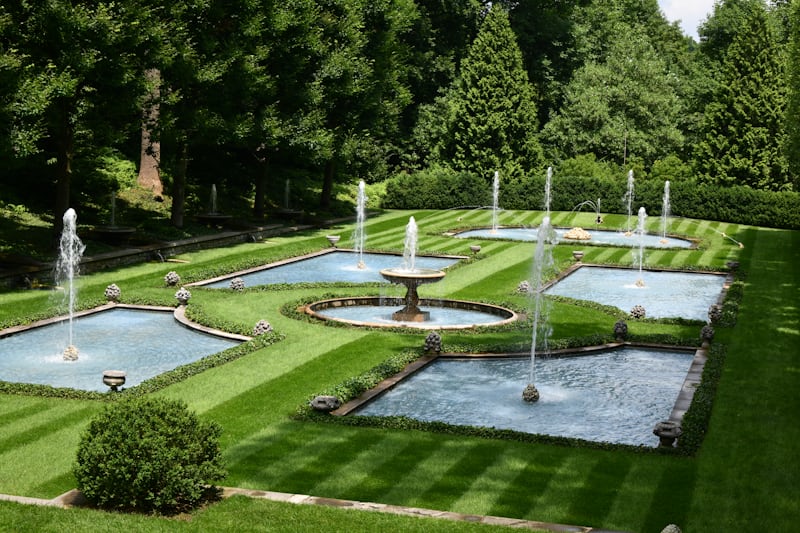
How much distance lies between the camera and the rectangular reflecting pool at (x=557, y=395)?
2100cm

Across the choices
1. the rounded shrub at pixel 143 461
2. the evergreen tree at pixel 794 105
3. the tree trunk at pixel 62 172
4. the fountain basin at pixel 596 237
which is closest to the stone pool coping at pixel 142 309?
the tree trunk at pixel 62 172

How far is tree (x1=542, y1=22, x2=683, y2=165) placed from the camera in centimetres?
7938

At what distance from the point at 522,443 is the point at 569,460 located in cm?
118

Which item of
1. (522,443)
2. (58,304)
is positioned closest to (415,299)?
(58,304)

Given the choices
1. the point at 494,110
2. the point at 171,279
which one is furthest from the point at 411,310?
the point at 494,110

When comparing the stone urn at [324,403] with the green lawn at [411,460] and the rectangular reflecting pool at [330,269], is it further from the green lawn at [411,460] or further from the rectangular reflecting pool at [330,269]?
the rectangular reflecting pool at [330,269]

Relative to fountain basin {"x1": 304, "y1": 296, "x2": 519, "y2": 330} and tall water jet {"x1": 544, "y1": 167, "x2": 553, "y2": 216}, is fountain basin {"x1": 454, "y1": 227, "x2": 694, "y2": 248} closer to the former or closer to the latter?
tall water jet {"x1": 544, "y1": 167, "x2": 553, "y2": 216}

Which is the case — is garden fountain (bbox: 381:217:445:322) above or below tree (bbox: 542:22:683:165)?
below

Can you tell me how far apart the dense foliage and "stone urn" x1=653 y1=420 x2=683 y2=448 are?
24103mm

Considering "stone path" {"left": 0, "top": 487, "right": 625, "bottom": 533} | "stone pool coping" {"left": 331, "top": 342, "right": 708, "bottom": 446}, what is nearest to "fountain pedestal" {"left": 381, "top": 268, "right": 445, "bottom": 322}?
"stone pool coping" {"left": 331, "top": 342, "right": 708, "bottom": 446}

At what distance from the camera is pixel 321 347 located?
27.2 m

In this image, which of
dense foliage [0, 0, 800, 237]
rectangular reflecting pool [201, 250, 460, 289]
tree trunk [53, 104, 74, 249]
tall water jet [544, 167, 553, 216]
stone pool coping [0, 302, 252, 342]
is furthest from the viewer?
tall water jet [544, 167, 553, 216]

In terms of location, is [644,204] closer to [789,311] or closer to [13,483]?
[789,311]

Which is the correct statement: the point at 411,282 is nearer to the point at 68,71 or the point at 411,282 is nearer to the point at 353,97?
the point at 68,71
